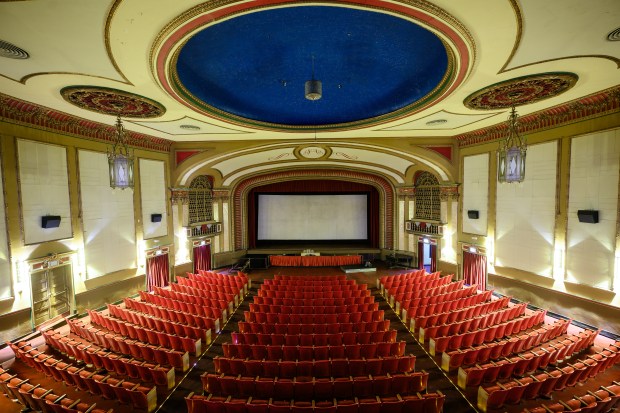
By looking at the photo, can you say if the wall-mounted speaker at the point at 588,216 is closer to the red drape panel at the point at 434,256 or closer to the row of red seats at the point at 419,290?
the row of red seats at the point at 419,290

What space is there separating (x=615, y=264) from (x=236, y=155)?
13167 millimetres

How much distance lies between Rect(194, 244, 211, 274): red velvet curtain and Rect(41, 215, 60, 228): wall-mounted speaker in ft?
21.0

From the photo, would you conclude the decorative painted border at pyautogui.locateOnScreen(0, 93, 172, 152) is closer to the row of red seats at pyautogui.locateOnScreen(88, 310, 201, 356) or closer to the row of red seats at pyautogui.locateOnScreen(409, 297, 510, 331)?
the row of red seats at pyautogui.locateOnScreen(88, 310, 201, 356)

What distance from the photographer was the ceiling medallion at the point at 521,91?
572 cm

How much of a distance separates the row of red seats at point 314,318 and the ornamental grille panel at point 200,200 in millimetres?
7978

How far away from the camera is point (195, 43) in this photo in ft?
16.3

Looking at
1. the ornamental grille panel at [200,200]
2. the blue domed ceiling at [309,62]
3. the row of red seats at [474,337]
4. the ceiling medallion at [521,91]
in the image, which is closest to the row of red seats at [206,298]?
the ornamental grille panel at [200,200]

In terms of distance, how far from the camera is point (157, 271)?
1199cm

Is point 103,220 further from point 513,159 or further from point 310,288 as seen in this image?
point 513,159

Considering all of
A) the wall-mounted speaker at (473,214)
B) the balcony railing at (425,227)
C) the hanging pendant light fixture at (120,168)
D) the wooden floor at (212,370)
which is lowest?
the wooden floor at (212,370)

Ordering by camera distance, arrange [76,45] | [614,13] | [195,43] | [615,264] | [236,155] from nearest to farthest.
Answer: [614,13]
[76,45]
[195,43]
[615,264]
[236,155]

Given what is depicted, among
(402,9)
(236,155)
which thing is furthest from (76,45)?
(236,155)

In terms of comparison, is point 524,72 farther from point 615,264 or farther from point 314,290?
point 314,290

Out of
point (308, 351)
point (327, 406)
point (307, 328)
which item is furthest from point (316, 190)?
point (327, 406)
